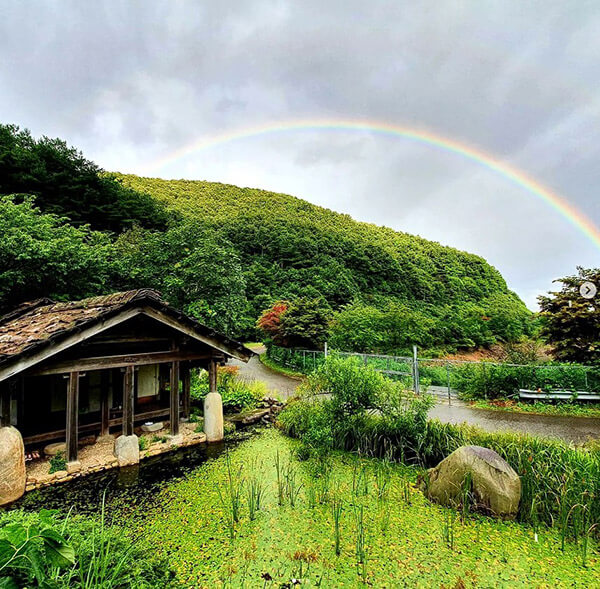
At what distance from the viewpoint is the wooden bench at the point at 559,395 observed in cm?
1080

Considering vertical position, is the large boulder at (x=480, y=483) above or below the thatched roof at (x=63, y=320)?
below

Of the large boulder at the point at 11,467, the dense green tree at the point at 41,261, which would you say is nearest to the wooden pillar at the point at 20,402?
the large boulder at the point at 11,467

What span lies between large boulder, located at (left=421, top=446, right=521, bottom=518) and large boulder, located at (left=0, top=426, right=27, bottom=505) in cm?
657

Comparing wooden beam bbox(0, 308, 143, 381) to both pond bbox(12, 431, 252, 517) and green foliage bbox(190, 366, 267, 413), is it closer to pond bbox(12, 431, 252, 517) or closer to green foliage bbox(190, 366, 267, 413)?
pond bbox(12, 431, 252, 517)

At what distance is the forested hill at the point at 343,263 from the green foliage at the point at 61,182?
6488 mm

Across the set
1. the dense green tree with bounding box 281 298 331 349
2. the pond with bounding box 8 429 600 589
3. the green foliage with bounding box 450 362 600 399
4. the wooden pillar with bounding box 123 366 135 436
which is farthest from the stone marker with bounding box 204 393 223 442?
the dense green tree with bounding box 281 298 331 349

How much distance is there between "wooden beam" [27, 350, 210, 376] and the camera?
20.7 ft

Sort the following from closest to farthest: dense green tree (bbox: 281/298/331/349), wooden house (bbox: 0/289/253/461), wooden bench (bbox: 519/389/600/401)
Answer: wooden house (bbox: 0/289/253/461) < wooden bench (bbox: 519/389/600/401) < dense green tree (bbox: 281/298/331/349)

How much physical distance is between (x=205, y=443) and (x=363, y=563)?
5137 mm

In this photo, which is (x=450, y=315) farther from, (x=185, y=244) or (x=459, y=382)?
(x=185, y=244)

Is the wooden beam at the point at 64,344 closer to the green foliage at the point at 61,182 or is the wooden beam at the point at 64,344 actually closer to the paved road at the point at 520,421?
the paved road at the point at 520,421

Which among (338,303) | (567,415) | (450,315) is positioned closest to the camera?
(567,415)

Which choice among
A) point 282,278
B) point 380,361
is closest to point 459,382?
point 380,361

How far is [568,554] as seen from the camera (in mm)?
4188
